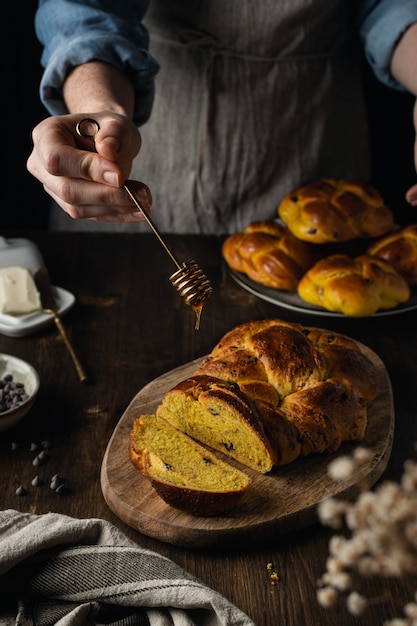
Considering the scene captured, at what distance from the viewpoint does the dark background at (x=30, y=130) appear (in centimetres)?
309

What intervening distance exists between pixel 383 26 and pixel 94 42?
2.83 feet

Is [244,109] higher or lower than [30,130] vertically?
higher

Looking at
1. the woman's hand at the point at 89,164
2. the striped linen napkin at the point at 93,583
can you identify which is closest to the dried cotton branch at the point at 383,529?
the striped linen napkin at the point at 93,583

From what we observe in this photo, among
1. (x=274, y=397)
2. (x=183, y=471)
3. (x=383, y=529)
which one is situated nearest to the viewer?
(x=383, y=529)

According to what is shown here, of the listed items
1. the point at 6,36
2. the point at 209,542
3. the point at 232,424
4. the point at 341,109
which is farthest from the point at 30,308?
the point at 6,36

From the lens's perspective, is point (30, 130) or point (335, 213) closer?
point (335, 213)

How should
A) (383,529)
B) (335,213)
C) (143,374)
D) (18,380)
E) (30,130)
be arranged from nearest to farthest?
1. (383,529)
2. (18,380)
3. (143,374)
4. (335,213)
5. (30,130)

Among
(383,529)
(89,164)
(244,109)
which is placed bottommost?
(244,109)

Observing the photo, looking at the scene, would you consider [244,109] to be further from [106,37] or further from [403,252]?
[403,252]

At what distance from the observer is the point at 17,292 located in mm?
1901

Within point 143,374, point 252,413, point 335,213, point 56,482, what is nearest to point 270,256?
point 335,213

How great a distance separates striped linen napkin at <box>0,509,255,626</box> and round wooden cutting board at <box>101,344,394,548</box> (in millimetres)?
92

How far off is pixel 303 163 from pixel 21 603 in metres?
1.78

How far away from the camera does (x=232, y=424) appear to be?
1.39 meters
